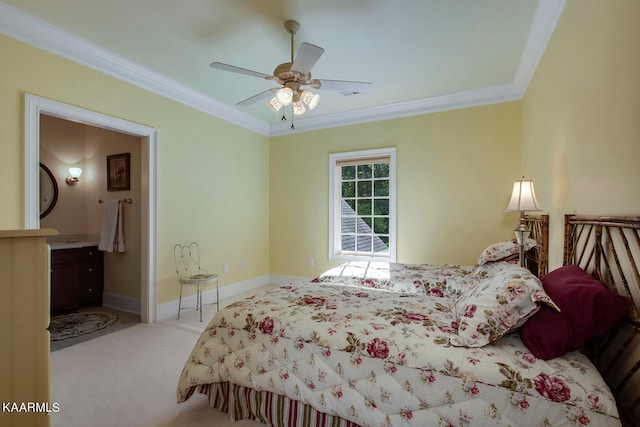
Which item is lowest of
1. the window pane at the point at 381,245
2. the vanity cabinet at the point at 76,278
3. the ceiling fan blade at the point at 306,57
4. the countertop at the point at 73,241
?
the vanity cabinet at the point at 76,278

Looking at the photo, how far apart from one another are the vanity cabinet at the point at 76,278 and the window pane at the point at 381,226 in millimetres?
3839

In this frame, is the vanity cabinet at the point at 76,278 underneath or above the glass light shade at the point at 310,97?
underneath

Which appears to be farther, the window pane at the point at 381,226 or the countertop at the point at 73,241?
the window pane at the point at 381,226

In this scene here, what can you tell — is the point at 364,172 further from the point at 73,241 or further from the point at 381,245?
the point at 73,241

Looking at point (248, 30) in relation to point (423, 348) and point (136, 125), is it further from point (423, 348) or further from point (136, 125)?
point (423, 348)

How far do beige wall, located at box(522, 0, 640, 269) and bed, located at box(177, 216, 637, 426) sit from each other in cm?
60

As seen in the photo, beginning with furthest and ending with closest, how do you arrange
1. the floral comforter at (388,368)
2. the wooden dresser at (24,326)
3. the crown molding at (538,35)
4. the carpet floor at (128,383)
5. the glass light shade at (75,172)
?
the glass light shade at (75,172), the crown molding at (538,35), the carpet floor at (128,383), the floral comforter at (388,368), the wooden dresser at (24,326)

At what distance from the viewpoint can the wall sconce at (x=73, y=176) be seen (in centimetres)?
397

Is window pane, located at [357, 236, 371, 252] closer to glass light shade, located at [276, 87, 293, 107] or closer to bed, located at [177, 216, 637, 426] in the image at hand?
bed, located at [177, 216, 637, 426]

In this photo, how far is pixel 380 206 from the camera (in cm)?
432

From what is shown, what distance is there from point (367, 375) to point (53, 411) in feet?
6.49

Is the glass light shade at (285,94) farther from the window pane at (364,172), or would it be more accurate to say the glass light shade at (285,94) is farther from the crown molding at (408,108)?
the window pane at (364,172)

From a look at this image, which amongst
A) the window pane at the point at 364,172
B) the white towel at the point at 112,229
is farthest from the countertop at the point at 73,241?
the window pane at the point at 364,172

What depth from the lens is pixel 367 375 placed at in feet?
4.43
